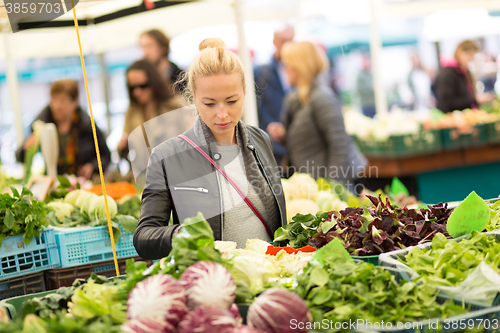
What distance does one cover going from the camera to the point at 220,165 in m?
1.78

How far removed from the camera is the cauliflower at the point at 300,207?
272 cm

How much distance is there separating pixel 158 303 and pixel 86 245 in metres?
1.42

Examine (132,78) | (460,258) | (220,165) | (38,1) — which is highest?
(38,1)

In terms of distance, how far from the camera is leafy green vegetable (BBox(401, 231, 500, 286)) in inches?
49.0

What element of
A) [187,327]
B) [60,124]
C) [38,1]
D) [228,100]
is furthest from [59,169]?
[187,327]

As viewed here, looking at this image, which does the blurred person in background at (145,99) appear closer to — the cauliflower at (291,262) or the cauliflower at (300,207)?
the cauliflower at (291,262)

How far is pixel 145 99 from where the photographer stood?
2.84m

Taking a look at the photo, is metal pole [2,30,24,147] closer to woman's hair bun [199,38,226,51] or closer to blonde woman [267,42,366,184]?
blonde woman [267,42,366,184]

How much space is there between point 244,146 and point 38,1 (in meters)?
0.97

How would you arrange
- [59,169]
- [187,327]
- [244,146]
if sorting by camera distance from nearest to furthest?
[187,327]
[244,146]
[59,169]

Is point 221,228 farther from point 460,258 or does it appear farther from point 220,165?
point 460,258

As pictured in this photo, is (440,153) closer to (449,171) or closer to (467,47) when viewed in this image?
(449,171)

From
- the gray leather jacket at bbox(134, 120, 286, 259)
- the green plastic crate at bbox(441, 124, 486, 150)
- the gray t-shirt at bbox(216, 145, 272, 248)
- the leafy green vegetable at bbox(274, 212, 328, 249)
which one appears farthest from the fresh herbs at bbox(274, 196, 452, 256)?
the green plastic crate at bbox(441, 124, 486, 150)

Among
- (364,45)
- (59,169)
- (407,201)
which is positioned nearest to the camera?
(407,201)
